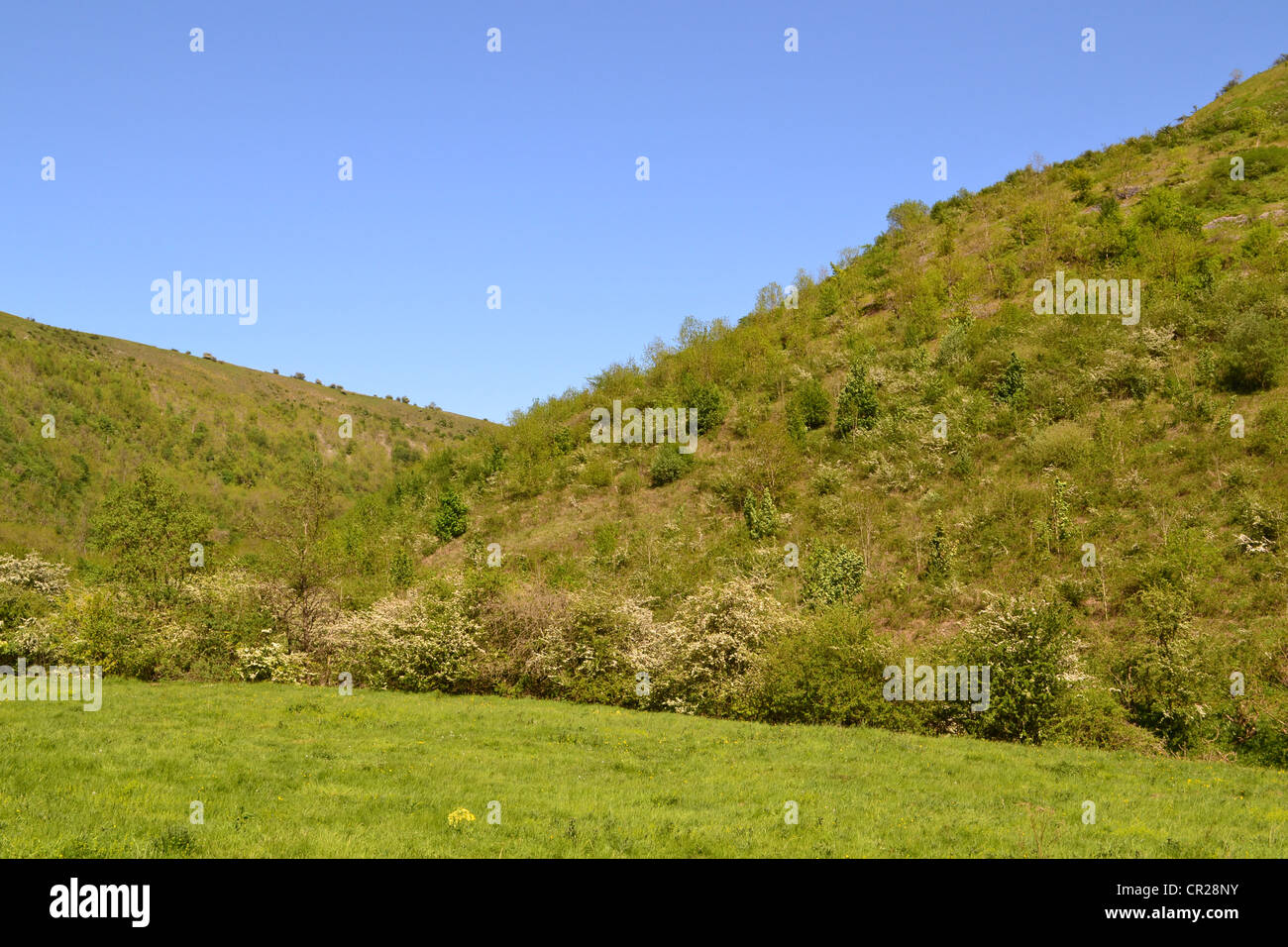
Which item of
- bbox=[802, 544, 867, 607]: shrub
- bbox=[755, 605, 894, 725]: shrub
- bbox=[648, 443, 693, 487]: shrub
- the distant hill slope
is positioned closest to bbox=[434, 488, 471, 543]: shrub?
bbox=[648, 443, 693, 487]: shrub

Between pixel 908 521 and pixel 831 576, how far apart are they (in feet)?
47.1

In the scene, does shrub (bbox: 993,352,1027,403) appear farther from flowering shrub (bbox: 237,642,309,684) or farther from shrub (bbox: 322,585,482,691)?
flowering shrub (bbox: 237,642,309,684)

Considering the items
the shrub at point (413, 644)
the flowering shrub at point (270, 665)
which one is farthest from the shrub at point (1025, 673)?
the flowering shrub at point (270, 665)

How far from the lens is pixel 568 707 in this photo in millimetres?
32375

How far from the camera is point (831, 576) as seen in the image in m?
43.9

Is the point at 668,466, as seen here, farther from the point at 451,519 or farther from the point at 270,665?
the point at 270,665

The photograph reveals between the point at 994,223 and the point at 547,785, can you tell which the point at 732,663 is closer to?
the point at 547,785

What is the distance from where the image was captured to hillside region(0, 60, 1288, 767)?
30.5m

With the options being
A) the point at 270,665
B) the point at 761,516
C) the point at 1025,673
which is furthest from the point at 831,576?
the point at 270,665

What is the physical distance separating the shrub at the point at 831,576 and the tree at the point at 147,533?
34082 millimetres

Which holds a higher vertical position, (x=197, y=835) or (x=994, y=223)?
(x=994, y=223)

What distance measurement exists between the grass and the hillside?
5.80 metres
